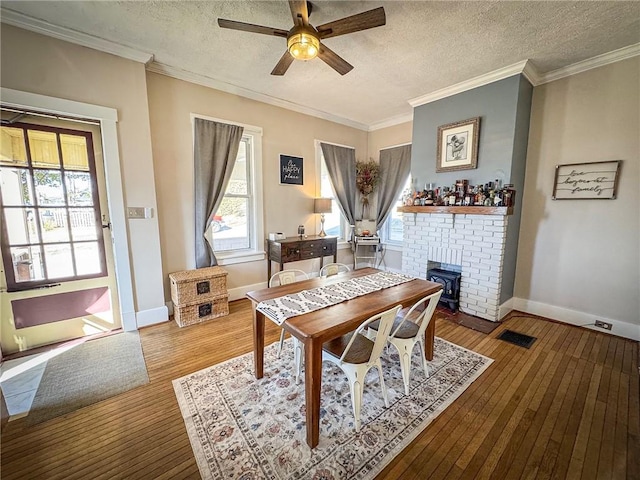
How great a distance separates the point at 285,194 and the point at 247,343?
7.40ft

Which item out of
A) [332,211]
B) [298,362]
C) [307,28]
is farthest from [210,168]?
[298,362]

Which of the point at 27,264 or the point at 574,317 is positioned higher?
the point at 27,264

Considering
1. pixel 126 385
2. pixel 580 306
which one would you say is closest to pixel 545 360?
pixel 580 306

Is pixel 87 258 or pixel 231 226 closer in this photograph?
pixel 87 258

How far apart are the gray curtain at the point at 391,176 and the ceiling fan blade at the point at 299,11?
10.0 ft

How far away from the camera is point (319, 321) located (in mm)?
1486

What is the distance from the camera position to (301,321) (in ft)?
4.90

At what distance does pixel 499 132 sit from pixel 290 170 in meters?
2.72

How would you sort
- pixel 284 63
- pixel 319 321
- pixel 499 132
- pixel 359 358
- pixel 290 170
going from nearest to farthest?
pixel 319 321 → pixel 359 358 → pixel 284 63 → pixel 499 132 → pixel 290 170

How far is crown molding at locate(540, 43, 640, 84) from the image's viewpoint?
2396mm

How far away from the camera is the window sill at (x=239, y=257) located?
3460mm

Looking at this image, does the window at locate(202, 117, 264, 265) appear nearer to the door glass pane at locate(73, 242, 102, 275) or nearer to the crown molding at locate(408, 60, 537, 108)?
the door glass pane at locate(73, 242, 102, 275)

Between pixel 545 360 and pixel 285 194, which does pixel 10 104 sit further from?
pixel 545 360

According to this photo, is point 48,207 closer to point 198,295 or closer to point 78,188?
point 78,188
